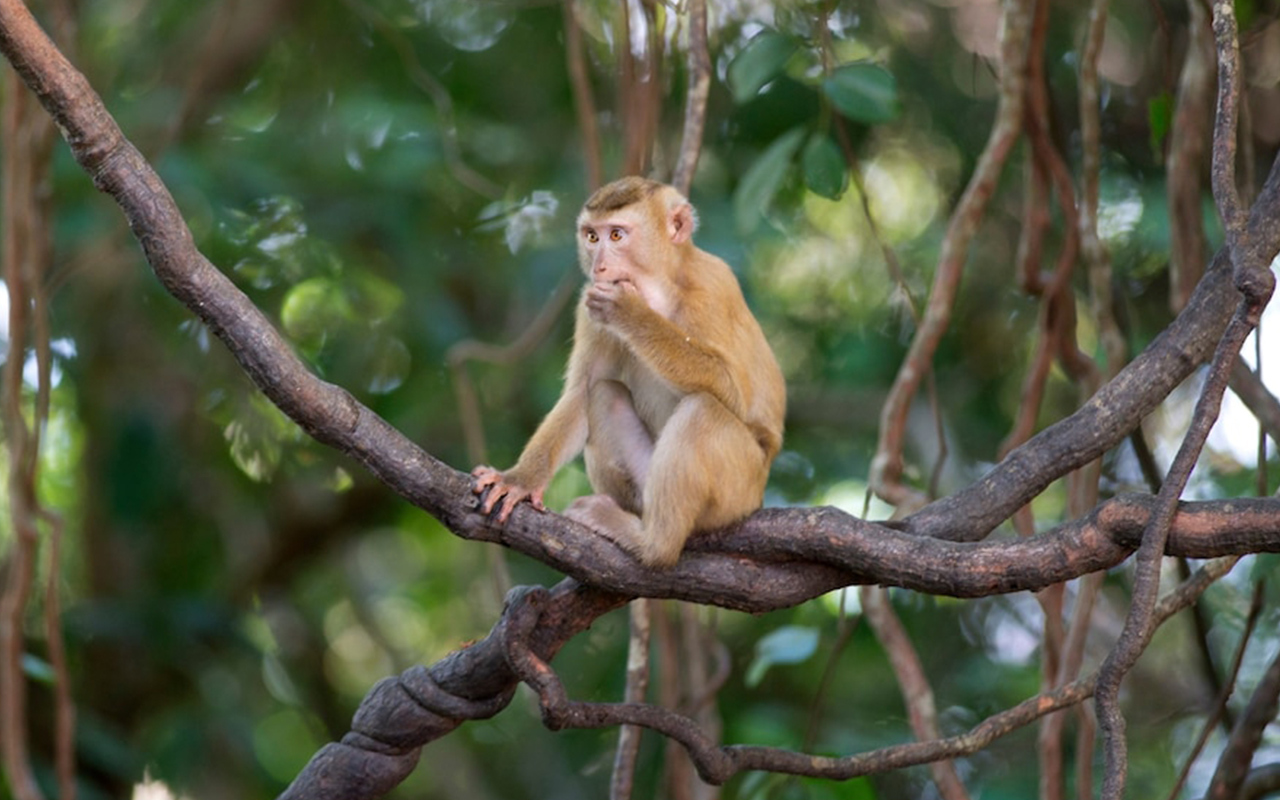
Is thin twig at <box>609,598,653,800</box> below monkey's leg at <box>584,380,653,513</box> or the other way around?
below

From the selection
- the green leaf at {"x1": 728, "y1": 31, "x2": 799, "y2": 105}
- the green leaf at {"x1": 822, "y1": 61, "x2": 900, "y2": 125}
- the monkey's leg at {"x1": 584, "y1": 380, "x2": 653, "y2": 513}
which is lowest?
the monkey's leg at {"x1": 584, "y1": 380, "x2": 653, "y2": 513}

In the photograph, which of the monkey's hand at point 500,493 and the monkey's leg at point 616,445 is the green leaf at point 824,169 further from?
the monkey's hand at point 500,493

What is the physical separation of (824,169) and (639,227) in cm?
80

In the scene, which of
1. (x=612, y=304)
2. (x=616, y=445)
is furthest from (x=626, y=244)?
(x=616, y=445)

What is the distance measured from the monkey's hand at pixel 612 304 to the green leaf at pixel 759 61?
103 cm

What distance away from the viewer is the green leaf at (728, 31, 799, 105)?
4109mm

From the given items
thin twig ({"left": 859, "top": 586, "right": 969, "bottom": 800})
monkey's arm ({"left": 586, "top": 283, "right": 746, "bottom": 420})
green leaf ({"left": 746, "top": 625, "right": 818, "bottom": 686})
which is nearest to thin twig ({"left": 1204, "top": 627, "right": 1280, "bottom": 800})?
thin twig ({"left": 859, "top": 586, "right": 969, "bottom": 800})

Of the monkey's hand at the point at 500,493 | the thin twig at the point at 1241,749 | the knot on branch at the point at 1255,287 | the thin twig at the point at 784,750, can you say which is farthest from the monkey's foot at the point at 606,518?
the thin twig at the point at 1241,749

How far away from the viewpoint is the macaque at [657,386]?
10.4 ft

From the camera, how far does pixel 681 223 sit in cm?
373

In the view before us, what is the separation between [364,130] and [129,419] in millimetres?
1652

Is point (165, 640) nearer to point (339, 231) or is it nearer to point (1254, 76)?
point (339, 231)

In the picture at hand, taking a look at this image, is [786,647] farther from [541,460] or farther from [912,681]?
[541,460]

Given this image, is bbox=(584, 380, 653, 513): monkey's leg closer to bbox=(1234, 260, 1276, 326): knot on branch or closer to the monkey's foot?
the monkey's foot
